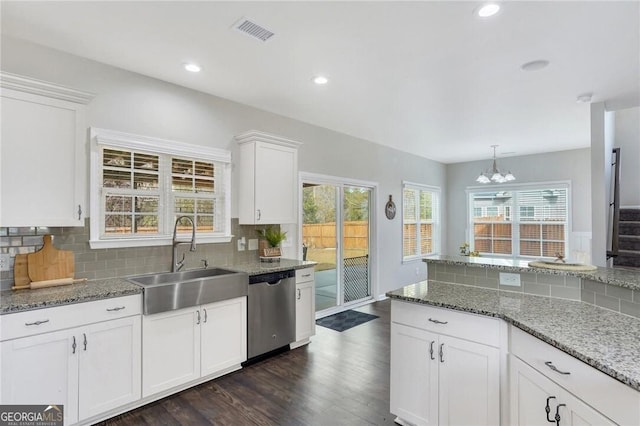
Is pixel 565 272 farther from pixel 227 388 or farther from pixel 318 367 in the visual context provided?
pixel 227 388

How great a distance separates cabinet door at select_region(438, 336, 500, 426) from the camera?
1.91m

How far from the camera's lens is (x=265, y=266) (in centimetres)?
364

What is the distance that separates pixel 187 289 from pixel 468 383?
2.18 m

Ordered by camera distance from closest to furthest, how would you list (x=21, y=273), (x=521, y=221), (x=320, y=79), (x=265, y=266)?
(x=21, y=273) < (x=320, y=79) < (x=265, y=266) < (x=521, y=221)

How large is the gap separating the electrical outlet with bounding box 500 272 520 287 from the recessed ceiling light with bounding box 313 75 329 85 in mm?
2304

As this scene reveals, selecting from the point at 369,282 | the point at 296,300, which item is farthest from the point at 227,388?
the point at 369,282

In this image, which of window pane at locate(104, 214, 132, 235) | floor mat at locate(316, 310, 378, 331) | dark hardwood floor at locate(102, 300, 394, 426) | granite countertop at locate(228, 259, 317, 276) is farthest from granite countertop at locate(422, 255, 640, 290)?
window pane at locate(104, 214, 132, 235)

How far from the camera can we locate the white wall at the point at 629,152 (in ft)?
15.6

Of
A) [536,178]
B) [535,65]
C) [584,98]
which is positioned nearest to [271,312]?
[535,65]

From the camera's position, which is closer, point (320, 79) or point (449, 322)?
point (449, 322)

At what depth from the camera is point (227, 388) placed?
290 cm

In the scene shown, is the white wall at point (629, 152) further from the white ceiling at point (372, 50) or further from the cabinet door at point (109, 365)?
the cabinet door at point (109, 365)

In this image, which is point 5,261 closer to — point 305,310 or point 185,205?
point 185,205

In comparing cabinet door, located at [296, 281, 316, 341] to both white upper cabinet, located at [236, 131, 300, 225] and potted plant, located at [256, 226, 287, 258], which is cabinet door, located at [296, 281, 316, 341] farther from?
white upper cabinet, located at [236, 131, 300, 225]
